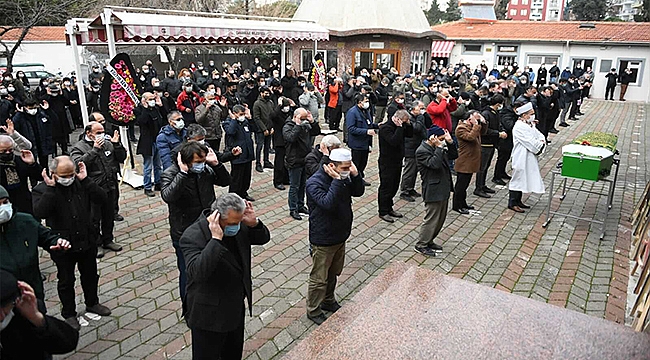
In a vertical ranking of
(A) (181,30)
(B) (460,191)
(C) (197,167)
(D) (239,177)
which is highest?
(A) (181,30)

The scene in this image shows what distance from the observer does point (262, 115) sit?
988 centimetres

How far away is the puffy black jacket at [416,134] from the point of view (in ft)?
27.3

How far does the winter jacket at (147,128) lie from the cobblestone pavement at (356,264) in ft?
2.83

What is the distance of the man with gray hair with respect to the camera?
568 centimetres

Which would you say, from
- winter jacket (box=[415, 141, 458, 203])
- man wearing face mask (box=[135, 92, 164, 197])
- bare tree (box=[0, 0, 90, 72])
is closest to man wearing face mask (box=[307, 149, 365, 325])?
winter jacket (box=[415, 141, 458, 203])

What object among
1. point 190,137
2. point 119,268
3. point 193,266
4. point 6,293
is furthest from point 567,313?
point 119,268

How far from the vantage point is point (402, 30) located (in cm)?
2425

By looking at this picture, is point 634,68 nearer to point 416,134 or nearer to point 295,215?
point 416,134

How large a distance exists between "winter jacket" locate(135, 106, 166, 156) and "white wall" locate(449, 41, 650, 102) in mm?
26224

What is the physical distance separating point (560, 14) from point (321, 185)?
10002 cm

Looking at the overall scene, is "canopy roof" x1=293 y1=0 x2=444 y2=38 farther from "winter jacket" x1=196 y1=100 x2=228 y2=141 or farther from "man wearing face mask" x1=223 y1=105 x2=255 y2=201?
"man wearing face mask" x1=223 y1=105 x2=255 y2=201

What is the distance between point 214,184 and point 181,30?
6.38m

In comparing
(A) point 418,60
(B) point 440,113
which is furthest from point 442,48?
(B) point 440,113

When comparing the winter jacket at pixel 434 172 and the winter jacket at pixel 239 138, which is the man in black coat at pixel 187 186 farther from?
the winter jacket at pixel 239 138
